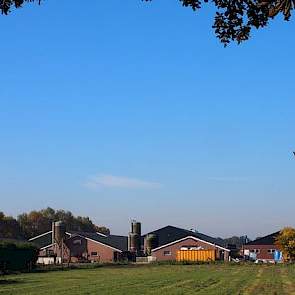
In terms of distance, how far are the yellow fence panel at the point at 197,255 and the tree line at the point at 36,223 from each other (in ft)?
97.4

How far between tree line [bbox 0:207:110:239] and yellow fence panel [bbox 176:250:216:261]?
29697 mm

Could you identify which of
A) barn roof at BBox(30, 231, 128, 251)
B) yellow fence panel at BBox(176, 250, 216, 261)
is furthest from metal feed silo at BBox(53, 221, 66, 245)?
yellow fence panel at BBox(176, 250, 216, 261)

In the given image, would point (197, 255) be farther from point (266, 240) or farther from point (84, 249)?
point (266, 240)

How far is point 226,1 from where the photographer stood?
30.7 feet

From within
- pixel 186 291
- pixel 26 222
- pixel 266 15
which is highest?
pixel 26 222

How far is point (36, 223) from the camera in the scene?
14300 cm

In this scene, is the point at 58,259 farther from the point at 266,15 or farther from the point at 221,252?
the point at 266,15

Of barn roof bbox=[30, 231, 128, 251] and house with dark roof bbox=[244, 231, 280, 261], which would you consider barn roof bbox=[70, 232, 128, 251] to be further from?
house with dark roof bbox=[244, 231, 280, 261]

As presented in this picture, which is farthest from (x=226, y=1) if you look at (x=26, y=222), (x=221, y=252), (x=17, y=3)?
(x=26, y=222)

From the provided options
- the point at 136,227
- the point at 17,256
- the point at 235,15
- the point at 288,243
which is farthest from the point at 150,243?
the point at 235,15

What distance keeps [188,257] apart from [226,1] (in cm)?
8669

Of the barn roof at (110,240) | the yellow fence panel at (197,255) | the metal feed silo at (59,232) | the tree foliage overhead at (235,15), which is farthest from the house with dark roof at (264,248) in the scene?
the tree foliage overhead at (235,15)

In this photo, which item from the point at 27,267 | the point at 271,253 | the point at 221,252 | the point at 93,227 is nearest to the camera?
the point at 27,267

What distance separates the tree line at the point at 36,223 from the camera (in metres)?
126
